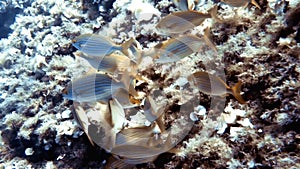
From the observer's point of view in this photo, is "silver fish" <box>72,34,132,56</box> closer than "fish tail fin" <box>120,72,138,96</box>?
No

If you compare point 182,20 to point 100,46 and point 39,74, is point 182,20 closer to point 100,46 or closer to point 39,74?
point 100,46

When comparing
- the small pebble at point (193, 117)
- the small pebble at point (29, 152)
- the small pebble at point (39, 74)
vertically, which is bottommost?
the small pebble at point (29, 152)

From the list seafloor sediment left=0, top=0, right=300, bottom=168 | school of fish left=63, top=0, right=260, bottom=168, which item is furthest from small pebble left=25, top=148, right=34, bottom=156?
school of fish left=63, top=0, right=260, bottom=168

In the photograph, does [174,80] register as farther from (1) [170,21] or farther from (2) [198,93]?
(1) [170,21]

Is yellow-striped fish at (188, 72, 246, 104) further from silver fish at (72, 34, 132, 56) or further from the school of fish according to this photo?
silver fish at (72, 34, 132, 56)

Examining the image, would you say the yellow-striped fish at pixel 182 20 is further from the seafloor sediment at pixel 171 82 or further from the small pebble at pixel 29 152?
the small pebble at pixel 29 152

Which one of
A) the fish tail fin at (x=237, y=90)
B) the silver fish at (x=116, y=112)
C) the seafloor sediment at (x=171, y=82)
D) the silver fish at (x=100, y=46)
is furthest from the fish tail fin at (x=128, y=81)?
the fish tail fin at (x=237, y=90)
